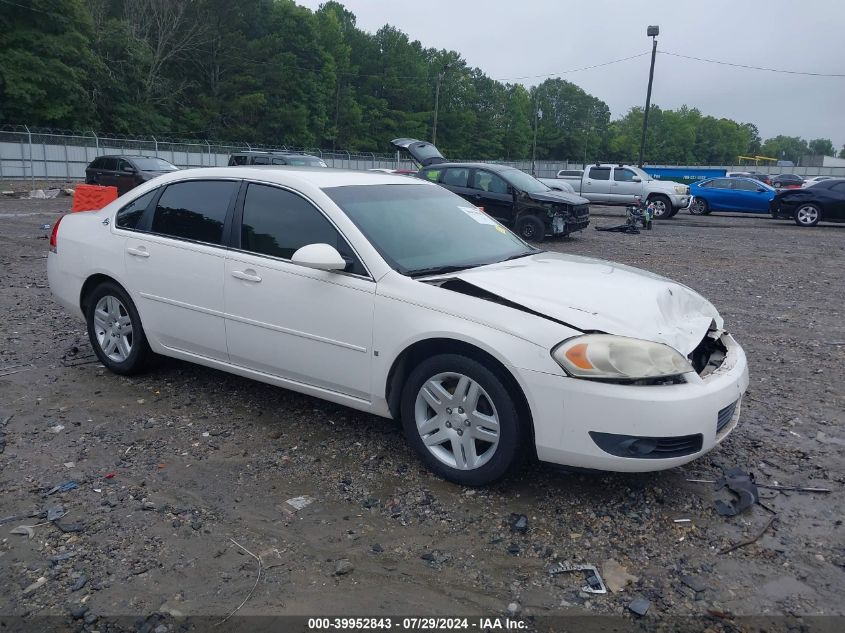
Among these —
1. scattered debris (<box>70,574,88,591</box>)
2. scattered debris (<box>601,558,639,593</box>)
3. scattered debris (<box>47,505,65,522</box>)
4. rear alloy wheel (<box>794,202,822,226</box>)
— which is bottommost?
scattered debris (<box>47,505,65,522</box>)

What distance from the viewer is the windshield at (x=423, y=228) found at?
13.4 feet

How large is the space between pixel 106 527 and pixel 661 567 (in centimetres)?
252

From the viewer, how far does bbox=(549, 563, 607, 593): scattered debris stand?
286cm

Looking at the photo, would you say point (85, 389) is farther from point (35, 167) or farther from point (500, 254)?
point (35, 167)

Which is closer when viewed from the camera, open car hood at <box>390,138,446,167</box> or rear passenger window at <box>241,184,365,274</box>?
rear passenger window at <box>241,184,365,274</box>

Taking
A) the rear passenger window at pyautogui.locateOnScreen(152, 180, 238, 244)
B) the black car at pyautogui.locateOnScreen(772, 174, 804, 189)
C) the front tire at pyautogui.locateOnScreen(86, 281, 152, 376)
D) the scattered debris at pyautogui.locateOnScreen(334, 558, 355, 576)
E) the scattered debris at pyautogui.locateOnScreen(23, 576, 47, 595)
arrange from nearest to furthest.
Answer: the scattered debris at pyautogui.locateOnScreen(23, 576, 47, 595), the scattered debris at pyautogui.locateOnScreen(334, 558, 355, 576), the rear passenger window at pyautogui.locateOnScreen(152, 180, 238, 244), the front tire at pyautogui.locateOnScreen(86, 281, 152, 376), the black car at pyautogui.locateOnScreen(772, 174, 804, 189)

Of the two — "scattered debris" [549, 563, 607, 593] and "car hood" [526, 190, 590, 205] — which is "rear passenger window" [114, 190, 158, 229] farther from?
"car hood" [526, 190, 590, 205]

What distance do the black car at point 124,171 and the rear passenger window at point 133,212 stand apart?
17513 mm

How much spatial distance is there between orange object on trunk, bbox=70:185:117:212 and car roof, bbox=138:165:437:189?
26.9 feet

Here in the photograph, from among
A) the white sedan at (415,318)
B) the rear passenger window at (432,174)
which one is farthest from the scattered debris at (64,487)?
the rear passenger window at (432,174)

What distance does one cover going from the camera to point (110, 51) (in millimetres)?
49625

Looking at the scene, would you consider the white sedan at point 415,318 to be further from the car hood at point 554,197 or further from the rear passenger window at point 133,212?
the car hood at point 554,197

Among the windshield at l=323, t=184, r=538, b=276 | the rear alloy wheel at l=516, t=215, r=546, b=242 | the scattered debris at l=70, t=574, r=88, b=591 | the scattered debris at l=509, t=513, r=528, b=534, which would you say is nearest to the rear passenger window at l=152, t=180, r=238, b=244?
the windshield at l=323, t=184, r=538, b=276

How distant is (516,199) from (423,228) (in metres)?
10.8
